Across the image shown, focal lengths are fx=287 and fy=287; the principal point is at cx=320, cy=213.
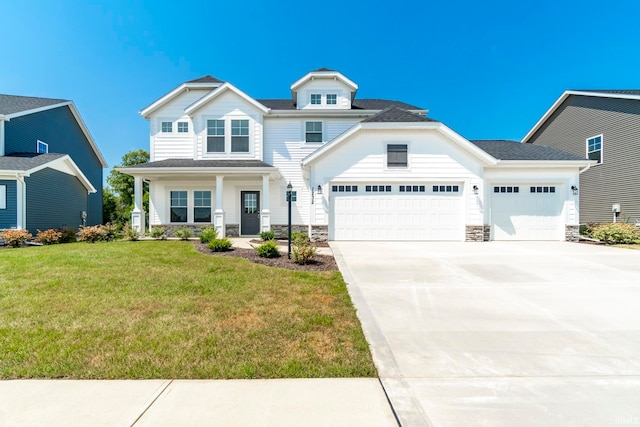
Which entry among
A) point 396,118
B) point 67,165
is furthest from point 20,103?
point 396,118

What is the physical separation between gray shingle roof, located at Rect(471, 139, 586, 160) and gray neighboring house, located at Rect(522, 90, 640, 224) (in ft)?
9.77

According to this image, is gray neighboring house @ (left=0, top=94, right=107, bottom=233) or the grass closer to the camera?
the grass

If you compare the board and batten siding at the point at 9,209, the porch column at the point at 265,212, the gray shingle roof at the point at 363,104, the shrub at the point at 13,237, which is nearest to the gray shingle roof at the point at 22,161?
the board and batten siding at the point at 9,209

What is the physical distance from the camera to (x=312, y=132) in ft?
48.3

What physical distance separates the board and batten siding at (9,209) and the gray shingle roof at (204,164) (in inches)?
199

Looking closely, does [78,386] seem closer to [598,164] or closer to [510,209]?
[510,209]

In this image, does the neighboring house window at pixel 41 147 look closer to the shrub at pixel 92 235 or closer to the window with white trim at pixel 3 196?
the window with white trim at pixel 3 196

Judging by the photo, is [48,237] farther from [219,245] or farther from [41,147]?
[219,245]

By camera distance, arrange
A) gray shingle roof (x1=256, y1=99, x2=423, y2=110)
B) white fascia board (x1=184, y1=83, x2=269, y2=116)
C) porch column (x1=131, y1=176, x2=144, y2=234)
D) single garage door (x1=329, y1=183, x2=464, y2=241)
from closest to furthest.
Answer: single garage door (x1=329, y1=183, x2=464, y2=241) < porch column (x1=131, y1=176, x2=144, y2=234) < white fascia board (x1=184, y1=83, x2=269, y2=116) < gray shingle roof (x1=256, y1=99, x2=423, y2=110)

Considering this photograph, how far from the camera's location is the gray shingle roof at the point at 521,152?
12492 millimetres

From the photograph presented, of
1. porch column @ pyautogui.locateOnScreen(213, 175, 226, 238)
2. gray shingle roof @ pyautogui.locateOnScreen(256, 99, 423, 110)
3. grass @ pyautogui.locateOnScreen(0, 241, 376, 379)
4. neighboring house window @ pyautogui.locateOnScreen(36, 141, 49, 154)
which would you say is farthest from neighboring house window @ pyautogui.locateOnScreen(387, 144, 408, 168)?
neighboring house window @ pyautogui.locateOnScreen(36, 141, 49, 154)

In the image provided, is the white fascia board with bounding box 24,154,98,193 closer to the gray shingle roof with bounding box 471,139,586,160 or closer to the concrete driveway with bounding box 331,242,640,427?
the concrete driveway with bounding box 331,242,640,427

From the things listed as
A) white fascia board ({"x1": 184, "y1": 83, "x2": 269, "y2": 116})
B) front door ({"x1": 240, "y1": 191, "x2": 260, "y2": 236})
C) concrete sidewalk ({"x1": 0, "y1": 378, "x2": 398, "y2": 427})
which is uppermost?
white fascia board ({"x1": 184, "y1": 83, "x2": 269, "y2": 116})

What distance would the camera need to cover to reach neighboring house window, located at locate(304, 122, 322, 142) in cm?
1473
